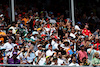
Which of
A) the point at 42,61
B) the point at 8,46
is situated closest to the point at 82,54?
the point at 42,61

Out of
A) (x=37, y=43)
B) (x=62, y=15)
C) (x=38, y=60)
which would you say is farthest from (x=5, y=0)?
(x=38, y=60)

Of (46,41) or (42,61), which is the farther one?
(46,41)

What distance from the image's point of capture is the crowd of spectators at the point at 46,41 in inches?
430

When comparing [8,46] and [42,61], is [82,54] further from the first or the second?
[8,46]

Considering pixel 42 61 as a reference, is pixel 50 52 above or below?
above

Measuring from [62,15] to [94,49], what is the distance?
11.3 ft

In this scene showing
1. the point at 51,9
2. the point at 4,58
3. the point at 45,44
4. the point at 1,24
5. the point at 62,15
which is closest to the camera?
the point at 4,58

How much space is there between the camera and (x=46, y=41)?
11.9 meters

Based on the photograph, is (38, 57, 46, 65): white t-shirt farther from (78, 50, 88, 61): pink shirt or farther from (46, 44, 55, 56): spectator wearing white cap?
(78, 50, 88, 61): pink shirt

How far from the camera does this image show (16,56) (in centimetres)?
1080

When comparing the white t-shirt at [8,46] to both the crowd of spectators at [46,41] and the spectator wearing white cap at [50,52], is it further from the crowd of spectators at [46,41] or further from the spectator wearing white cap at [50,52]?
the spectator wearing white cap at [50,52]

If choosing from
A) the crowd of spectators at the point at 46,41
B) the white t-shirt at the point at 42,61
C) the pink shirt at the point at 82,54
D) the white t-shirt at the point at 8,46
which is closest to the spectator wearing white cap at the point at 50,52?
the crowd of spectators at the point at 46,41

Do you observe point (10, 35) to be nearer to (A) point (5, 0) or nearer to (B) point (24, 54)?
(B) point (24, 54)

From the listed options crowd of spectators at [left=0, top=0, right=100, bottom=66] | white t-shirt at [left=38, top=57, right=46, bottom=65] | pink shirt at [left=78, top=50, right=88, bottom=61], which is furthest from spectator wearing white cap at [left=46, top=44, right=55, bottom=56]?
pink shirt at [left=78, top=50, right=88, bottom=61]
